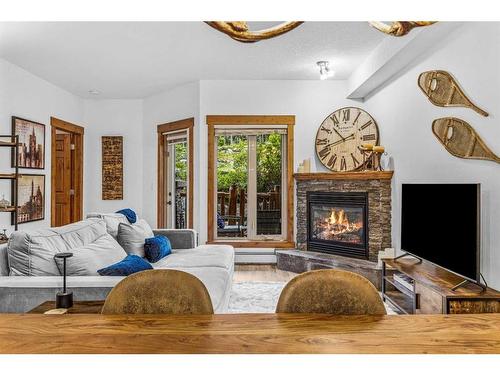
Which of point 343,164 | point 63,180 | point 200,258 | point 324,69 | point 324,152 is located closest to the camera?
point 200,258

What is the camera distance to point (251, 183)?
612cm

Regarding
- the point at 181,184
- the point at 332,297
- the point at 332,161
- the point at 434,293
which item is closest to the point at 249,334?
the point at 332,297

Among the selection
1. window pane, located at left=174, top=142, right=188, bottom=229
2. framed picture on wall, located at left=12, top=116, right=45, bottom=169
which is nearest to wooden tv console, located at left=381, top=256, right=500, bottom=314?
window pane, located at left=174, top=142, right=188, bottom=229

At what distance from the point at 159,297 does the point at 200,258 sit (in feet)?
8.62

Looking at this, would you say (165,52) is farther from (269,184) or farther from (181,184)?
(181,184)

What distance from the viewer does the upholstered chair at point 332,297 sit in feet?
4.06

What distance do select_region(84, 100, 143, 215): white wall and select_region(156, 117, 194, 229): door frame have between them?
1.28 feet

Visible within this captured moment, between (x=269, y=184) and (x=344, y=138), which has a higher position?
(x=344, y=138)

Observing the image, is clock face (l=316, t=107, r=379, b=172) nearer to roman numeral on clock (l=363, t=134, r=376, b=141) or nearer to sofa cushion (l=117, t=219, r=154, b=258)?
roman numeral on clock (l=363, t=134, r=376, b=141)

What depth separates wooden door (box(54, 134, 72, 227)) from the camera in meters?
6.56

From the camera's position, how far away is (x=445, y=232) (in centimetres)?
319
